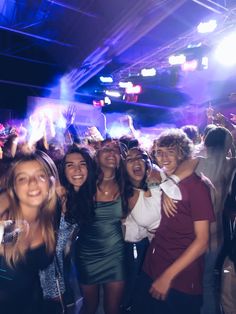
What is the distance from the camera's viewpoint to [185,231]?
2.24m

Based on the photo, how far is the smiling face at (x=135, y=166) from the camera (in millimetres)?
3122

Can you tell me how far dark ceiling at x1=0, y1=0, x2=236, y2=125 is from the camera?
8338mm

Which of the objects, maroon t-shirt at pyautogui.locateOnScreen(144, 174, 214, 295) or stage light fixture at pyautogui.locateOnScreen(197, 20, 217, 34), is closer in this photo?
maroon t-shirt at pyautogui.locateOnScreen(144, 174, 214, 295)

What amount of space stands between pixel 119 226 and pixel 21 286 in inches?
51.8

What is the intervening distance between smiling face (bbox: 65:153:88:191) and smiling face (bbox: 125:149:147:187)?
441 mm

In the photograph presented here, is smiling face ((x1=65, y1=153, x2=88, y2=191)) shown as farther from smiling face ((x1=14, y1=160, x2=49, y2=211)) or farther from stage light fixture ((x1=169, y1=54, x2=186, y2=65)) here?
stage light fixture ((x1=169, y1=54, x2=186, y2=65))

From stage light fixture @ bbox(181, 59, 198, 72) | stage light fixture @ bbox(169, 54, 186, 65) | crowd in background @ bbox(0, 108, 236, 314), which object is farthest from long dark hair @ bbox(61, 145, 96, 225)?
stage light fixture @ bbox(169, 54, 186, 65)

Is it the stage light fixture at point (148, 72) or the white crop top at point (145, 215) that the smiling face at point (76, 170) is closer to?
the white crop top at point (145, 215)

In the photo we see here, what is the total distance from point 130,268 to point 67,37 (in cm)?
1006

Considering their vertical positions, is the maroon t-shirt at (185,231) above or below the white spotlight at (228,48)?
below

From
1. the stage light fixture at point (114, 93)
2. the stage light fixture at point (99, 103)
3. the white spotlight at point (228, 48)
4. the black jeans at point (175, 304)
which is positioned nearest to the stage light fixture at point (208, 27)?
the white spotlight at point (228, 48)

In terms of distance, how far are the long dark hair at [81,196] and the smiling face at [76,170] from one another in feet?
0.10

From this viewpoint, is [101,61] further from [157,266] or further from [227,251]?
[157,266]

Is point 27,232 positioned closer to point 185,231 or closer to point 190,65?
point 185,231
